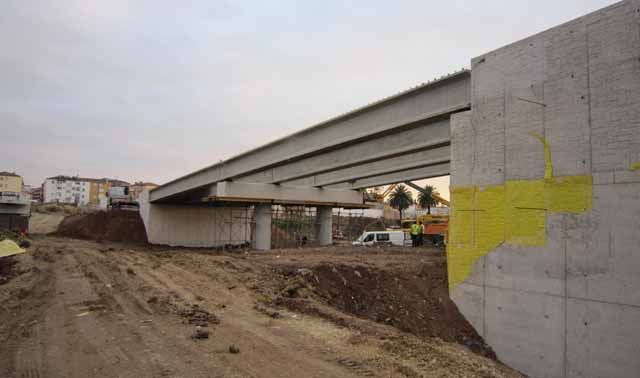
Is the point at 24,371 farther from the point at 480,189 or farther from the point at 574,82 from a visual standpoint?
the point at 574,82

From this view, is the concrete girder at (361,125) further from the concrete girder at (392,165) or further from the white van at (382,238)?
the white van at (382,238)

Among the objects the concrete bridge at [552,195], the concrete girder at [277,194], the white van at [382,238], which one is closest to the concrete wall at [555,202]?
the concrete bridge at [552,195]

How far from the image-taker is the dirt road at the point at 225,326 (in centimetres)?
556

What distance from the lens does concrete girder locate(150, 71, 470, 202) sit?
1103cm

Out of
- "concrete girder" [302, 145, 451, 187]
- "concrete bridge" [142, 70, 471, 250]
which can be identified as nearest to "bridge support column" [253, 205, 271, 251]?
"concrete bridge" [142, 70, 471, 250]

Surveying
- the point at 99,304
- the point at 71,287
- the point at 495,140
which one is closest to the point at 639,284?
the point at 495,140

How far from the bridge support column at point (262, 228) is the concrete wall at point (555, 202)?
1846 cm

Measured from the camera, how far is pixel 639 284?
22.3 ft

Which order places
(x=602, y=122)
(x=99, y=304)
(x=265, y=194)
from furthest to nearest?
(x=265, y=194) → (x=99, y=304) → (x=602, y=122)

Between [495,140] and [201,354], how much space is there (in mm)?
7640

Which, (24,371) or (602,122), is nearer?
(24,371)

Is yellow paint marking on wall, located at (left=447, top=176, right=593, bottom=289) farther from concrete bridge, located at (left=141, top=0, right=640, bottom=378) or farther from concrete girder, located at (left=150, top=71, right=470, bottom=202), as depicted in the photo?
concrete girder, located at (left=150, top=71, right=470, bottom=202)

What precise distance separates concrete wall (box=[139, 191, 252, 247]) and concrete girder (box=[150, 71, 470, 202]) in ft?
35.0

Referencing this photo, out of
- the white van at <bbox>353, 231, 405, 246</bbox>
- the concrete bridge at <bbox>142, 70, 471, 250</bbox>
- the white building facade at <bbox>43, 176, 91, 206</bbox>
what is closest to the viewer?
the concrete bridge at <bbox>142, 70, 471, 250</bbox>
